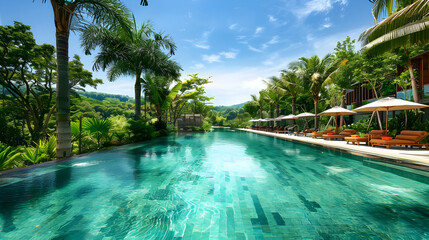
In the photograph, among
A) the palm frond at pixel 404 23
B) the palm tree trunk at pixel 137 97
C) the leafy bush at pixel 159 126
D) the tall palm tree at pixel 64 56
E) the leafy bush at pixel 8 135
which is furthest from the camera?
the leafy bush at pixel 159 126

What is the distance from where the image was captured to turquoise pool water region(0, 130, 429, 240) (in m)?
2.51

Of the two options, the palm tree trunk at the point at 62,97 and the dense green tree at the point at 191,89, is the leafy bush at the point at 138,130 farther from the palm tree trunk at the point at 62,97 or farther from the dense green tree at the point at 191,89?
the dense green tree at the point at 191,89

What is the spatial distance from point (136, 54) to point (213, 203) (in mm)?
12507

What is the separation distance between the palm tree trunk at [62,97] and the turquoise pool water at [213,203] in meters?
0.80

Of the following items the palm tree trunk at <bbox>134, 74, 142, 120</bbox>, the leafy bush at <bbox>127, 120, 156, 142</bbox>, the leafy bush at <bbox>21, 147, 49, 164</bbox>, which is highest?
the palm tree trunk at <bbox>134, 74, 142, 120</bbox>

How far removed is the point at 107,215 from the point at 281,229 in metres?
2.75

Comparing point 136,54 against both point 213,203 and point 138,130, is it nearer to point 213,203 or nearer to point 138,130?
point 138,130

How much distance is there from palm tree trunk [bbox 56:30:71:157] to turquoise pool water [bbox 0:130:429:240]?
2.62ft

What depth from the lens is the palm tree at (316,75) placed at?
17.3 metres

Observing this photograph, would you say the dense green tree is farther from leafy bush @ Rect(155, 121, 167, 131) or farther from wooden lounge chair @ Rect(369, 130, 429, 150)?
wooden lounge chair @ Rect(369, 130, 429, 150)

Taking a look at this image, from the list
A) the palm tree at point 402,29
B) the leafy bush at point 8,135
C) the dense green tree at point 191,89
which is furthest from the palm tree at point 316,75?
the leafy bush at point 8,135

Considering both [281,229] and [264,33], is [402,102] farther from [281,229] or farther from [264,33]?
Answer: [264,33]

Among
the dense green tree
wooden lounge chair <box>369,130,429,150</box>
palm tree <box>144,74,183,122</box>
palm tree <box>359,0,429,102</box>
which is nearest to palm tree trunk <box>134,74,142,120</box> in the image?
palm tree <box>144,74,183,122</box>

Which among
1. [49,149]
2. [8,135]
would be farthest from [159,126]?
[49,149]
